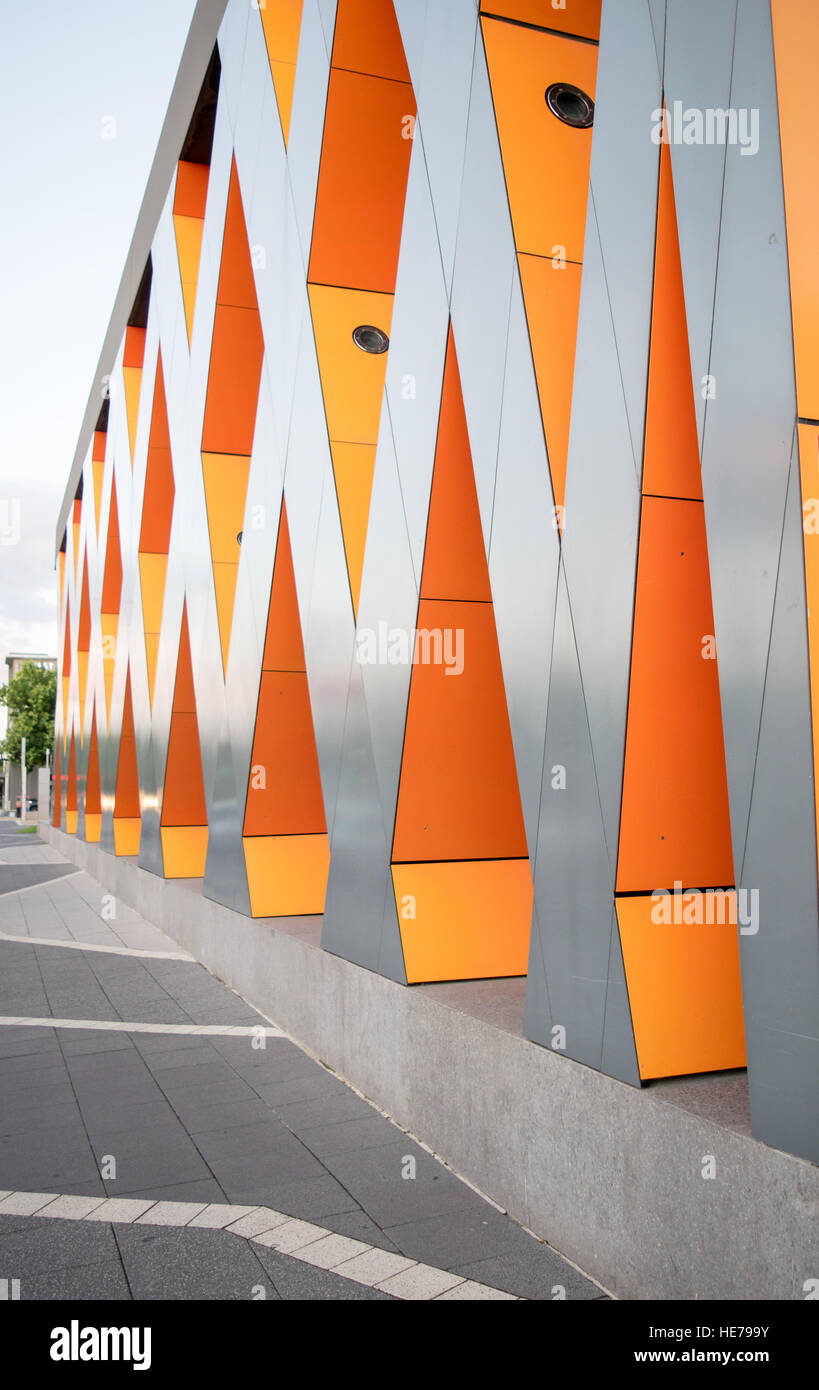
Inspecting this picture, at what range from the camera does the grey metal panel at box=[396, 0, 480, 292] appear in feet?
20.0

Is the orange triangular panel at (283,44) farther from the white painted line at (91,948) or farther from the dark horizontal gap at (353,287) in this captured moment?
the white painted line at (91,948)

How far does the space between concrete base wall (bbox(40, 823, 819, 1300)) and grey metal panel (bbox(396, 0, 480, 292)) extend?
4.62m

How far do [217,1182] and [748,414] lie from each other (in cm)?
468

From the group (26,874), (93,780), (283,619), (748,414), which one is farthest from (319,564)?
(26,874)

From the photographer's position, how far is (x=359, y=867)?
297 inches

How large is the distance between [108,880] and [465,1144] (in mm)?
17662

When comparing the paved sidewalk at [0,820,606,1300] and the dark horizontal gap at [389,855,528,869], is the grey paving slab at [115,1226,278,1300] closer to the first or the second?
the paved sidewalk at [0,820,606,1300]

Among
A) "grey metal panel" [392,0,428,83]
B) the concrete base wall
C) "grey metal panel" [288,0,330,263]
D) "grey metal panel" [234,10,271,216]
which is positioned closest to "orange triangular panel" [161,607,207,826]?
"grey metal panel" [234,10,271,216]

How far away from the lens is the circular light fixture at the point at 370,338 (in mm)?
8789

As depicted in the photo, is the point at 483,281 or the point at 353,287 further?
the point at 353,287

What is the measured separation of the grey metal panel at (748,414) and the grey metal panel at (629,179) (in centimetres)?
67

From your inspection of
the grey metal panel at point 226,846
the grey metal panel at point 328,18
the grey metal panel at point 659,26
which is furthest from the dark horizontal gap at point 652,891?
the grey metal panel at point 328,18
